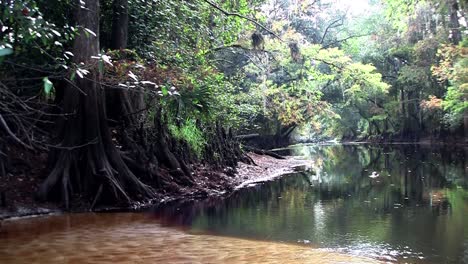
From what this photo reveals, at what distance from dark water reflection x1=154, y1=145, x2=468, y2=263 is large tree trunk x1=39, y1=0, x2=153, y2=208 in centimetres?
114

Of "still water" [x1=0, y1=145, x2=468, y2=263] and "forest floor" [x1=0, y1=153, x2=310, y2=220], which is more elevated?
"forest floor" [x1=0, y1=153, x2=310, y2=220]

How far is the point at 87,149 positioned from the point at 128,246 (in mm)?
3617

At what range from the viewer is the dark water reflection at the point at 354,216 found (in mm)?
6602

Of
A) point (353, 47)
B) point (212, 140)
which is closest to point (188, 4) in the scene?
point (212, 140)

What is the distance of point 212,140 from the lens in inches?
607

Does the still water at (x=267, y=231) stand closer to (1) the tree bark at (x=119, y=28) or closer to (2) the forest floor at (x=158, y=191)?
(2) the forest floor at (x=158, y=191)

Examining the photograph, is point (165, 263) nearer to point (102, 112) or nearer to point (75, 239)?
point (75, 239)

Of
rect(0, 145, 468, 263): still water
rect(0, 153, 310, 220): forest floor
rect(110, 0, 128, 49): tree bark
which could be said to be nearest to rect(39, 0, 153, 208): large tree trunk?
rect(0, 153, 310, 220): forest floor

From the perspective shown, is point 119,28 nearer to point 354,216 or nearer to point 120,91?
point 120,91

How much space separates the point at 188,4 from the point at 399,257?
9388 mm

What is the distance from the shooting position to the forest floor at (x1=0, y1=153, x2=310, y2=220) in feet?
28.3

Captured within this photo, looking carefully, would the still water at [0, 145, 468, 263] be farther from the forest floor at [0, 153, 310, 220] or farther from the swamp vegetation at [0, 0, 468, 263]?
the forest floor at [0, 153, 310, 220]

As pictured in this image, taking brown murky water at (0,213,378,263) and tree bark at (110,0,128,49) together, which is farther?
tree bark at (110,0,128,49)

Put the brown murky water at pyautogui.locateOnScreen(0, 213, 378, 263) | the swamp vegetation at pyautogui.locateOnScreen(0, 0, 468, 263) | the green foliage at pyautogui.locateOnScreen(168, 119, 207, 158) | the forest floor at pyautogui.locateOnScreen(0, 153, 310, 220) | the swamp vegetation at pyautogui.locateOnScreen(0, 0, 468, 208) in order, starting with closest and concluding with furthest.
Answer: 1. the swamp vegetation at pyautogui.locateOnScreen(0, 0, 468, 208)
2. the brown murky water at pyautogui.locateOnScreen(0, 213, 378, 263)
3. the swamp vegetation at pyautogui.locateOnScreen(0, 0, 468, 263)
4. the forest floor at pyautogui.locateOnScreen(0, 153, 310, 220)
5. the green foliage at pyautogui.locateOnScreen(168, 119, 207, 158)
